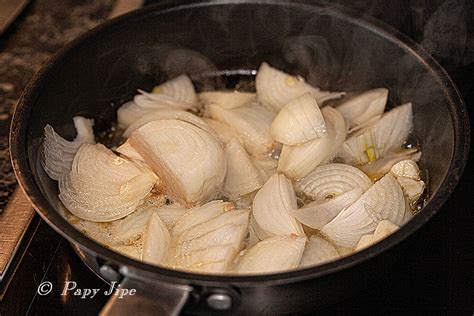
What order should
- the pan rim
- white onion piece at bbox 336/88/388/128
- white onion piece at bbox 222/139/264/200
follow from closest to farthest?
1. the pan rim
2. white onion piece at bbox 222/139/264/200
3. white onion piece at bbox 336/88/388/128

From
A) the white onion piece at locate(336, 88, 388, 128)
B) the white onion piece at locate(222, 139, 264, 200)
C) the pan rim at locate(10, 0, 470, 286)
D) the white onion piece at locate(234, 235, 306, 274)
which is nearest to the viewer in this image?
the pan rim at locate(10, 0, 470, 286)

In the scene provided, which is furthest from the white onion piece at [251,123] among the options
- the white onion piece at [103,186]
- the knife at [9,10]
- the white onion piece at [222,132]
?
the knife at [9,10]

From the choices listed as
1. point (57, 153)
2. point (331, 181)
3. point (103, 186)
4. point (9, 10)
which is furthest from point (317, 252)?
point (9, 10)

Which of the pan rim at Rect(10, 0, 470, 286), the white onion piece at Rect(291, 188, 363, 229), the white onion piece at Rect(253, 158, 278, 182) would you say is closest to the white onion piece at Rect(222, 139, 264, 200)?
the white onion piece at Rect(253, 158, 278, 182)

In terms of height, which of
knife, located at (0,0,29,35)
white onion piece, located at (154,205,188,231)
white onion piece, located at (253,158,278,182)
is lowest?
white onion piece, located at (154,205,188,231)

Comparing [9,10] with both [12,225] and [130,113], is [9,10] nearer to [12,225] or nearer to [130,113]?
[130,113]

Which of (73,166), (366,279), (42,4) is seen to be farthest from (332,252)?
(42,4)

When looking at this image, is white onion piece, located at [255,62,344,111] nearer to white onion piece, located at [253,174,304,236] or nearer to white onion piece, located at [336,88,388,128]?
white onion piece, located at [336,88,388,128]
